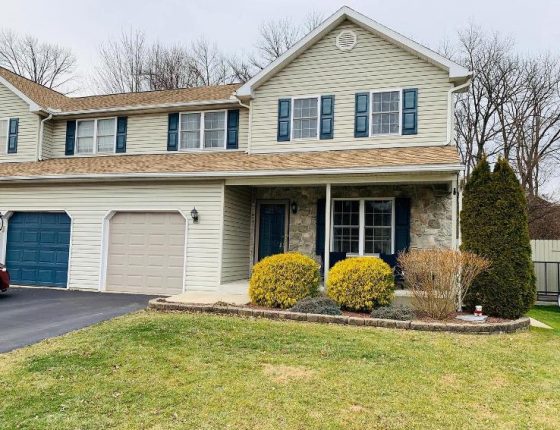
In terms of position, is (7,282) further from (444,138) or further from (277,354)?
(444,138)

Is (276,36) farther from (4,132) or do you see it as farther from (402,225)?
(402,225)

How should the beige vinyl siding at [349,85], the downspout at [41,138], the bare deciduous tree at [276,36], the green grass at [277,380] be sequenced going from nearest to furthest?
the green grass at [277,380], the beige vinyl siding at [349,85], the downspout at [41,138], the bare deciduous tree at [276,36]

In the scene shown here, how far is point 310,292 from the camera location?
9328 millimetres

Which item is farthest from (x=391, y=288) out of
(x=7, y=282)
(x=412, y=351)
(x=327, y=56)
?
(x=7, y=282)

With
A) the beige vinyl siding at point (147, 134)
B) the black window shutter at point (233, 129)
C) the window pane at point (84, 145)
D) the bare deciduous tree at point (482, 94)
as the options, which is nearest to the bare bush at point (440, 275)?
the black window shutter at point (233, 129)

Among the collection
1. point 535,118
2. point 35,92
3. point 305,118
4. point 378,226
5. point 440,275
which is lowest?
point 440,275

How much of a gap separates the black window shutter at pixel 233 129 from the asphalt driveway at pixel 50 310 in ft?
16.0

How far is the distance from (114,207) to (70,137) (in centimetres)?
450

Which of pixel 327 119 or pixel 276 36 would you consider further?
pixel 276 36

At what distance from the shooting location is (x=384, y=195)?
11.7 m

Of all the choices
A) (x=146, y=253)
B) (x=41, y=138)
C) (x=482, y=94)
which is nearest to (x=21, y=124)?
(x=41, y=138)

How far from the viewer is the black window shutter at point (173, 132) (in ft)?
45.8

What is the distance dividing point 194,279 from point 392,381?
23.7ft

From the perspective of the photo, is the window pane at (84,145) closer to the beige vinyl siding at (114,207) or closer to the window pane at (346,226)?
the beige vinyl siding at (114,207)
